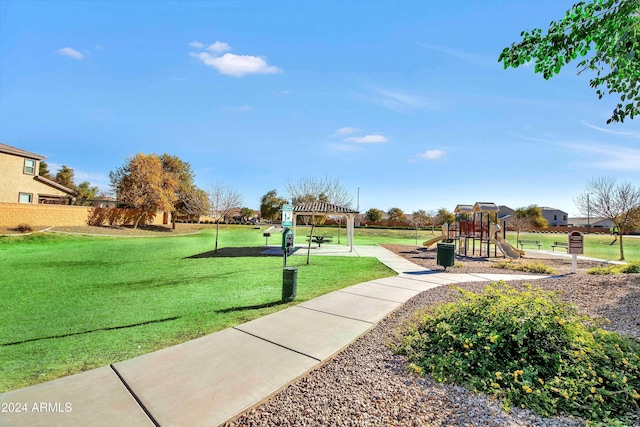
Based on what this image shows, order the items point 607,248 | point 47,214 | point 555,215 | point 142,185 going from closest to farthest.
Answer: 1. point 47,214
2. point 607,248
3. point 142,185
4. point 555,215

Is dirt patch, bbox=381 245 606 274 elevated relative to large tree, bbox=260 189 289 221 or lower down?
lower down

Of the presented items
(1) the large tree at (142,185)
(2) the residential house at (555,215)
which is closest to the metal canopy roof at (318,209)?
(1) the large tree at (142,185)

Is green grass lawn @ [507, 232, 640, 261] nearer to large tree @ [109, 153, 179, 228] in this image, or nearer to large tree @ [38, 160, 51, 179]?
large tree @ [109, 153, 179, 228]

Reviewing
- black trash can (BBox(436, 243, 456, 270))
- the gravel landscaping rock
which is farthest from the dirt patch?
the gravel landscaping rock

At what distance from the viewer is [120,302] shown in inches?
254

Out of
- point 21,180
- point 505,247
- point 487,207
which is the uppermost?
point 21,180

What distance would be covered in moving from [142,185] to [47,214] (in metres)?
9.95

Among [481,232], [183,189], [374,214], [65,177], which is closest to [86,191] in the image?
[65,177]

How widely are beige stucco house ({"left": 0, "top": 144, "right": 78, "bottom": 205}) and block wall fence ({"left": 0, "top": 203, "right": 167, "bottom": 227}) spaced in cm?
286

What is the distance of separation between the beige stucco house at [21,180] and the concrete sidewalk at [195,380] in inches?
1209

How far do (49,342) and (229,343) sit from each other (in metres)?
2.59

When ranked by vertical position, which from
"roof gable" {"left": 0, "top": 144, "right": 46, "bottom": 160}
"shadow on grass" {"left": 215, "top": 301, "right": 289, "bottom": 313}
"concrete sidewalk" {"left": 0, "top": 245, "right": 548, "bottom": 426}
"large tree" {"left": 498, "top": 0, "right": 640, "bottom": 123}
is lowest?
"shadow on grass" {"left": 215, "top": 301, "right": 289, "bottom": 313}

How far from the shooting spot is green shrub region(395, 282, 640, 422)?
279cm

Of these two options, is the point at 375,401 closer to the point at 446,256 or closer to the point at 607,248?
the point at 446,256
